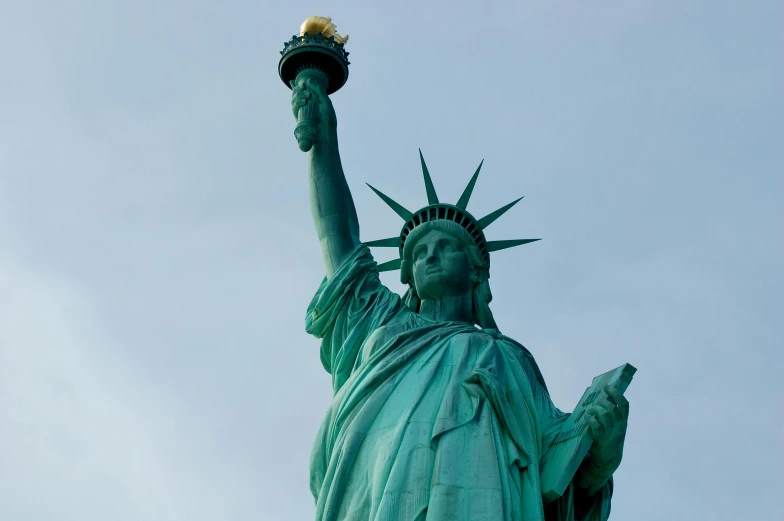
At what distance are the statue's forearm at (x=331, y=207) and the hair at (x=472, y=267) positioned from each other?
2.06ft

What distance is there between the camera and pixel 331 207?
1662 centimetres

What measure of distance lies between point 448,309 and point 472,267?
0.54m

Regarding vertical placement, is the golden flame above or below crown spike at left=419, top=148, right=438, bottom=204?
above

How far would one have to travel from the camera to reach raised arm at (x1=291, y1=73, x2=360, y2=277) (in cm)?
1647

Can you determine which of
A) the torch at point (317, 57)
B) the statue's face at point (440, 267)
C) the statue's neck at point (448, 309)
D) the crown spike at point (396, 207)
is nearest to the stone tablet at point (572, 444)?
the statue's neck at point (448, 309)

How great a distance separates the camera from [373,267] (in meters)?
16.4

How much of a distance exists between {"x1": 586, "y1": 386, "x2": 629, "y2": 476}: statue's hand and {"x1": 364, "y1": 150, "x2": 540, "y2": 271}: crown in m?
2.52

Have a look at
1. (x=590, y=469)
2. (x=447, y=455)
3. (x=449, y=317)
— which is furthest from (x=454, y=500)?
(x=449, y=317)

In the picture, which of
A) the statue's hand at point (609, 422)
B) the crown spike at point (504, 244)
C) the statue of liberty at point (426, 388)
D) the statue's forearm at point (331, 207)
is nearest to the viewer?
the statue of liberty at point (426, 388)

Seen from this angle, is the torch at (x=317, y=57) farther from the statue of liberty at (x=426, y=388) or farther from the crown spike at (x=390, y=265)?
the crown spike at (x=390, y=265)

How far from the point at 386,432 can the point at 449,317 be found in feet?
6.65

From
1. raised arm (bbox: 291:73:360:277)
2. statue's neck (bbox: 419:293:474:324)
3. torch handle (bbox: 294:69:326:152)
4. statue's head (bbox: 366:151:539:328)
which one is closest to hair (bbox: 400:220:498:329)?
statue's head (bbox: 366:151:539:328)

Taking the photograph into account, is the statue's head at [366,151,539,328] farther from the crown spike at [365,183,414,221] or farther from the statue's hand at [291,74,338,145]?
the statue's hand at [291,74,338,145]

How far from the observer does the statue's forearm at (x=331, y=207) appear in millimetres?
16438
